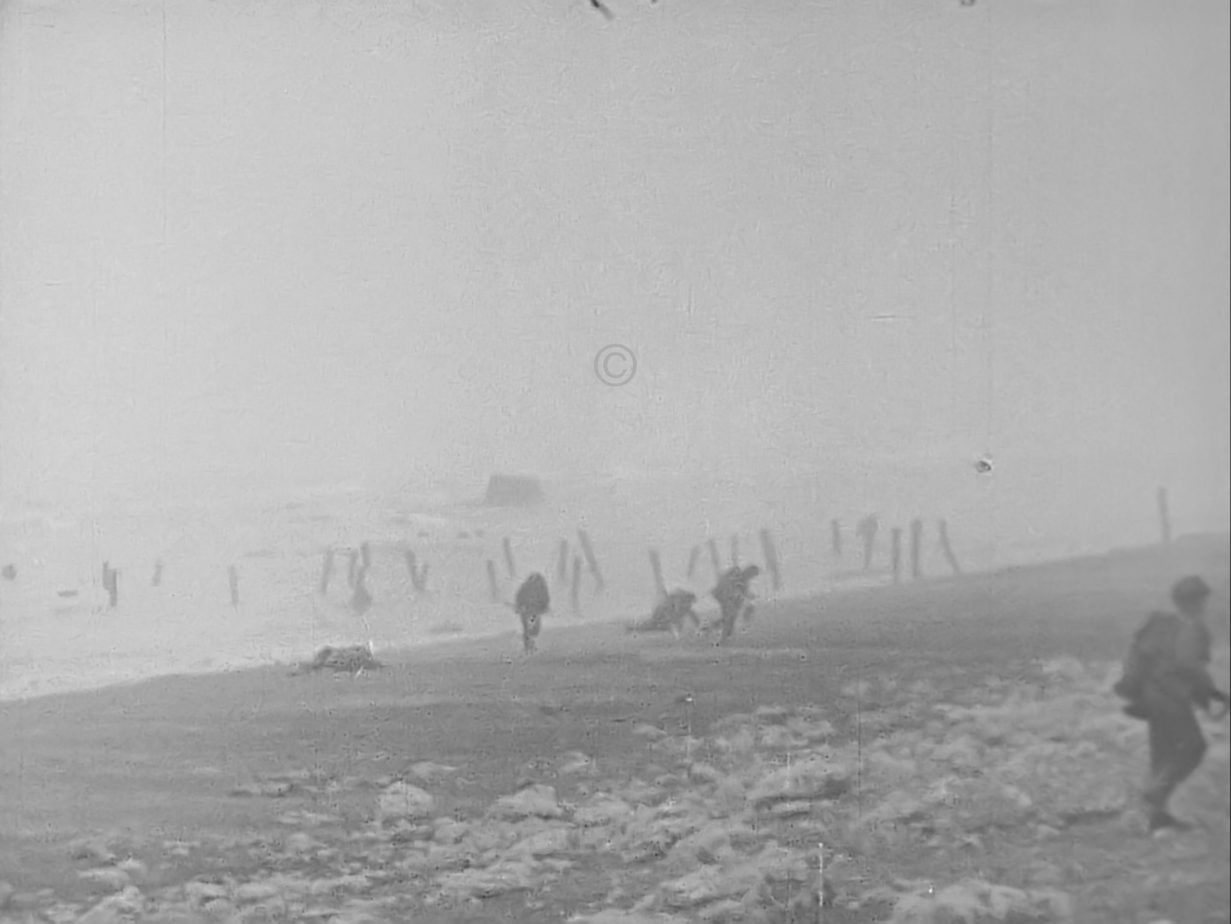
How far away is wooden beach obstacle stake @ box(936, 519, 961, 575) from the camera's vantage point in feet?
5.90

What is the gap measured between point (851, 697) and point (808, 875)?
0.26 metres

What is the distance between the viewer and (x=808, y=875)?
70.1 inches

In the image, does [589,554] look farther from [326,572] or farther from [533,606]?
[326,572]

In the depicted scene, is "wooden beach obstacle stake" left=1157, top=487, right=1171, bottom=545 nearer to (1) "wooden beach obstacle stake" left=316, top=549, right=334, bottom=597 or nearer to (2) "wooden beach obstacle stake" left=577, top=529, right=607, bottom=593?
(2) "wooden beach obstacle stake" left=577, top=529, right=607, bottom=593

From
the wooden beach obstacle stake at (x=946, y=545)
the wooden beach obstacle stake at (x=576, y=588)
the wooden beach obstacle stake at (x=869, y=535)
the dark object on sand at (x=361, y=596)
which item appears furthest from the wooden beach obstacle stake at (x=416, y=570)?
the wooden beach obstacle stake at (x=946, y=545)

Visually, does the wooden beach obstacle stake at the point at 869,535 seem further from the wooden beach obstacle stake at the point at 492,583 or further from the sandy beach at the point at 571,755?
the wooden beach obstacle stake at the point at 492,583

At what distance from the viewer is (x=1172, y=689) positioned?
1709mm

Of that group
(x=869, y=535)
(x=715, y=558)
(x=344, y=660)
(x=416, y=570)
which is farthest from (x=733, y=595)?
(x=344, y=660)

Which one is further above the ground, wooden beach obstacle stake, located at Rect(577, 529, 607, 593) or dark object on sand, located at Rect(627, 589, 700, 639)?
wooden beach obstacle stake, located at Rect(577, 529, 607, 593)

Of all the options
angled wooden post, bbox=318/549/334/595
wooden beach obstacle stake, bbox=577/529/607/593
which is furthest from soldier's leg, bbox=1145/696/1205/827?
angled wooden post, bbox=318/549/334/595

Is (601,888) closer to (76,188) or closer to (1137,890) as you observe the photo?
(1137,890)

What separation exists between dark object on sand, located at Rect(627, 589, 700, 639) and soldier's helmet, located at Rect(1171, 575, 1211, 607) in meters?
0.66

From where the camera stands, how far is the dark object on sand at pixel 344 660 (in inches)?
74.5

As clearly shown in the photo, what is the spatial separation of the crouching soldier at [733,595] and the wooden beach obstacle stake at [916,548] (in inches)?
8.7
